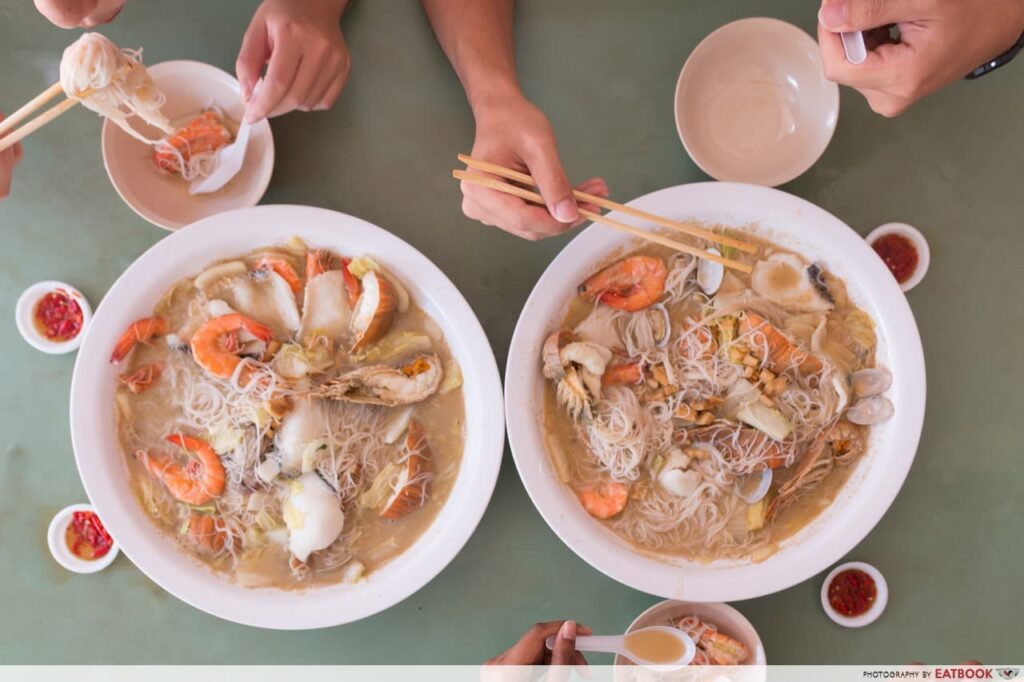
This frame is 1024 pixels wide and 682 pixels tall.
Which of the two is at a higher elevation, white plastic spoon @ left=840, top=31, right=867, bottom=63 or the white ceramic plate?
white plastic spoon @ left=840, top=31, right=867, bottom=63

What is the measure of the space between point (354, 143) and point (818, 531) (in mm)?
1872

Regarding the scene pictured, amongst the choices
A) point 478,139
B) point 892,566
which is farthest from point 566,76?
point 892,566

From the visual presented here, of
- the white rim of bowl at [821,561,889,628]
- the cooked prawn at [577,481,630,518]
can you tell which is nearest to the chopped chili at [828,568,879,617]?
the white rim of bowl at [821,561,889,628]

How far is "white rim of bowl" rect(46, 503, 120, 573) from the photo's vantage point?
237 cm

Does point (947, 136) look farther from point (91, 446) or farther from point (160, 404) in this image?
point (91, 446)

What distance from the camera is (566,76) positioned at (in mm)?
2445

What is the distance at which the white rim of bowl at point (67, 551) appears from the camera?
2.37 metres

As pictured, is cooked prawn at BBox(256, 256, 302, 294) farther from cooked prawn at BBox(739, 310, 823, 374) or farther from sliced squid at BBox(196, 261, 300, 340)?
cooked prawn at BBox(739, 310, 823, 374)

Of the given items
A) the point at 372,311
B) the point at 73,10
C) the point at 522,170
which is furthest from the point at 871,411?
the point at 73,10

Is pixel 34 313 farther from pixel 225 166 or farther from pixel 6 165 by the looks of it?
pixel 225 166

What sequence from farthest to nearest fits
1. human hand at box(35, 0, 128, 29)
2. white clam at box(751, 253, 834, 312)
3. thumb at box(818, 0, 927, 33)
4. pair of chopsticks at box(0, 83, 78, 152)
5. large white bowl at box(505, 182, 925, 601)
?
white clam at box(751, 253, 834, 312)
large white bowl at box(505, 182, 925, 601)
pair of chopsticks at box(0, 83, 78, 152)
human hand at box(35, 0, 128, 29)
thumb at box(818, 0, 927, 33)

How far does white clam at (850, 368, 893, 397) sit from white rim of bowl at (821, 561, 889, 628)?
1.96 ft

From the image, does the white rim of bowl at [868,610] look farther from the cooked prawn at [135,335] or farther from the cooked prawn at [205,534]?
the cooked prawn at [135,335]

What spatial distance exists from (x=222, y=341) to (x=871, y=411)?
1.91 meters
